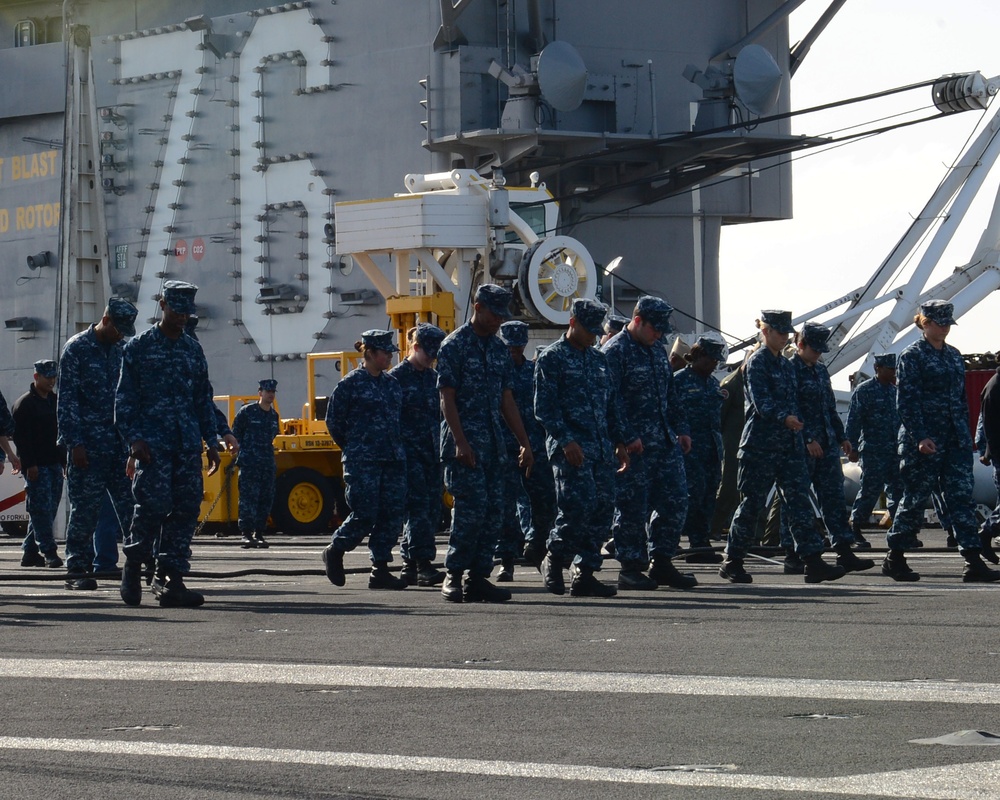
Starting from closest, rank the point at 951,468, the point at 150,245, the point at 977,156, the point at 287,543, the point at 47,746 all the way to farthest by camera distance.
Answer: the point at 47,746 → the point at 951,468 → the point at 287,543 → the point at 977,156 → the point at 150,245

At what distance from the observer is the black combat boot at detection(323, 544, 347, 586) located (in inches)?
482

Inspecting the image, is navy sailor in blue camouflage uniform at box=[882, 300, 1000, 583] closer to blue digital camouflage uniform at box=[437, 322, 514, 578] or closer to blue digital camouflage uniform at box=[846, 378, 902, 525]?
blue digital camouflage uniform at box=[437, 322, 514, 578]

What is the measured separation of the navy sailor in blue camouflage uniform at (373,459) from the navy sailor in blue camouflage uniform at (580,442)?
5.18 ft

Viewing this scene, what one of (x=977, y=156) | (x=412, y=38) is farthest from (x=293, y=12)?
(x=977, y=156)

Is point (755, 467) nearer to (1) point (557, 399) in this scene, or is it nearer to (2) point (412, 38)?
(1) point (557, 399)

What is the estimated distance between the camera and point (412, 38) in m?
29.5

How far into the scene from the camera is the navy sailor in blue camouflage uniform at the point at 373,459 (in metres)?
12.1

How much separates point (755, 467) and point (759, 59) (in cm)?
1918

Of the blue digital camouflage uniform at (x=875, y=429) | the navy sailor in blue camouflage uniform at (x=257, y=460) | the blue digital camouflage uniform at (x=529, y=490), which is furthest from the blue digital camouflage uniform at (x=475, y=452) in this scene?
the navy sailor in blue camouflage uniform at (x=257, y=460)

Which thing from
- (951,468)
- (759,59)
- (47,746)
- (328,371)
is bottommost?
(47,746)

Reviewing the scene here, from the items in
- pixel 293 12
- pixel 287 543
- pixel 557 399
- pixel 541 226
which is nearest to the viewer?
pixel 557 399

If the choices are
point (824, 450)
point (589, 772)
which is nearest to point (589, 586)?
point (824, 450)

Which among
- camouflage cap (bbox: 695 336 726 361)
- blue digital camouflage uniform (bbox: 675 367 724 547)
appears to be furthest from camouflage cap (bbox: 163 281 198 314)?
blue digital camouflage uniform (bbox: 675 367 724 547)

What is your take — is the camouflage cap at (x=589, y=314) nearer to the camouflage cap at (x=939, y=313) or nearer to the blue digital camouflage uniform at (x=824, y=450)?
the blue digital camouflage uniform at (x=824, y=450)
